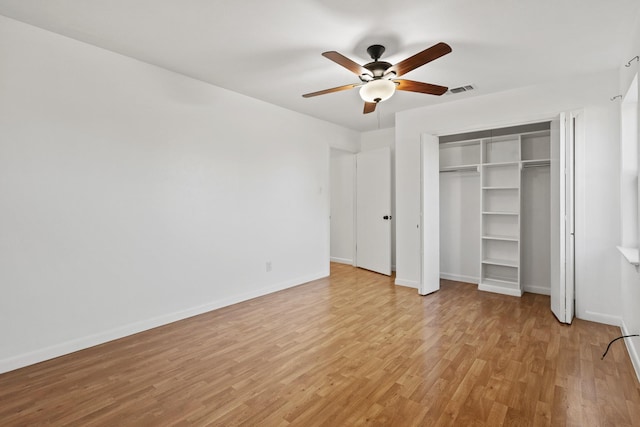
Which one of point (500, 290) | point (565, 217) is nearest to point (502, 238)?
point (500, 290)

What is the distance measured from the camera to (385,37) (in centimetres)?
261

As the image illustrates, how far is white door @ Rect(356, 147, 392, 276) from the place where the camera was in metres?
5.54

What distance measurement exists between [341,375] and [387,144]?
14.6 ft

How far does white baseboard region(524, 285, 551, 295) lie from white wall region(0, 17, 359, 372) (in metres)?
3.56

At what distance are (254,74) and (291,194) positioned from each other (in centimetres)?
184

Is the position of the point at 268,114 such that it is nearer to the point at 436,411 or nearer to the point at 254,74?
the point at 254,74

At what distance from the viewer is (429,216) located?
4469mm

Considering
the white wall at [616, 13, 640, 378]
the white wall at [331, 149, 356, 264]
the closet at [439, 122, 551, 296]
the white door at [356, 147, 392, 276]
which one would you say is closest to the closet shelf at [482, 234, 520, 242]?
the closet at [439, 122, 551, 296]

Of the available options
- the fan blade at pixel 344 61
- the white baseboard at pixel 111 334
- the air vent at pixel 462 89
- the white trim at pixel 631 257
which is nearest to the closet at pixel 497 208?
the air vent at pixel 462 89

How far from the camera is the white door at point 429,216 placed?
14.3 feet

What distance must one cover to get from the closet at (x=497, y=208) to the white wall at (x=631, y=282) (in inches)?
47.7

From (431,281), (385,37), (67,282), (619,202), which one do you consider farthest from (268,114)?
(619,202)

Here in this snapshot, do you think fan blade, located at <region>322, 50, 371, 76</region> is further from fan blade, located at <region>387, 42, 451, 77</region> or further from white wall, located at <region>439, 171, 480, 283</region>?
white wall, located at <region>439, 171, 480, 283</region>

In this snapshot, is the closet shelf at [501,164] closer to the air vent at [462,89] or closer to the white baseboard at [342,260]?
the air vent at [462,89]
